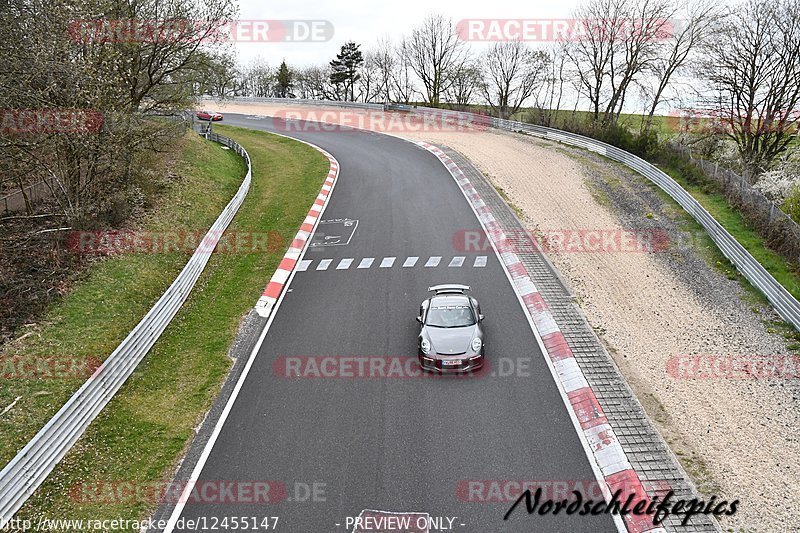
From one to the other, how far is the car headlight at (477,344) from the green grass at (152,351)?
5.81 m

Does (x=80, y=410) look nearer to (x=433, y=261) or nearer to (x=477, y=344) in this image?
(x=477, y=344)

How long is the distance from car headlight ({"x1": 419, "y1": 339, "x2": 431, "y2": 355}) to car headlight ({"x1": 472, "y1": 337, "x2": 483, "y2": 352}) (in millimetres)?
997

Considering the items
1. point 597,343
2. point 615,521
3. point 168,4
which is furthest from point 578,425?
point 168,4

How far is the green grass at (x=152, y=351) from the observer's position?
938cm

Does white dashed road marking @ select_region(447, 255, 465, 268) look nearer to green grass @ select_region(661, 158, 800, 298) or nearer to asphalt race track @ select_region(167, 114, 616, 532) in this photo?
asphalt race track @ select_region(167, 114, 616, 532)

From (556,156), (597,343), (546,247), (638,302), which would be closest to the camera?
(597,343)

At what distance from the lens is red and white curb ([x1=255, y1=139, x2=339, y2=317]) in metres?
15.1

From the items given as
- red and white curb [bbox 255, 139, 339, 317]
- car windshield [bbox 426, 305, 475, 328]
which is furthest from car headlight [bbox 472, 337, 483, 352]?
red and white curb [bbox 255, 139, 339, 317]

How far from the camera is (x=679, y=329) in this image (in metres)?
13.9

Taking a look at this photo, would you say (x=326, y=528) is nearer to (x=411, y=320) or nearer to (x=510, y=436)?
(x=510, y=436)

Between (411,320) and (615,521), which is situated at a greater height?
(411,320)

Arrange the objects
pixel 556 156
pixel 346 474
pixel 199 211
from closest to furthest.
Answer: pixel 346 474 < pixel 199 211 < pixel 556 156

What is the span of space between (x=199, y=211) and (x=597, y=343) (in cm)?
1623

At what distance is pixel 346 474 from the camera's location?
9.16 metres
